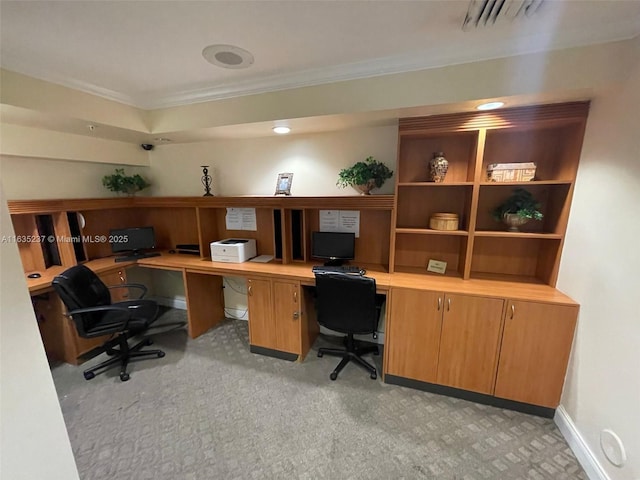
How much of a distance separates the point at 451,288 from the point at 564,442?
118 centimetres

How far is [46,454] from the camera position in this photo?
0.90 meters

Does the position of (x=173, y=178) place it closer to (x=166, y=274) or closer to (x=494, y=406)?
(x=166, y=274)

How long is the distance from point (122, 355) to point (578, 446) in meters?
3.56

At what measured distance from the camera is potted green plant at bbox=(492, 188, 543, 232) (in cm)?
200

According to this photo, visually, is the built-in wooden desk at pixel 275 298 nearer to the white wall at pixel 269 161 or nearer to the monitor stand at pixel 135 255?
the monitor stand at pixel 135 255

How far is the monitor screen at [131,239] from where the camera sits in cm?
302

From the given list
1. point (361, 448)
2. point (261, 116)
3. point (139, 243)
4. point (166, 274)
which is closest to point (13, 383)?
point (361, 448)

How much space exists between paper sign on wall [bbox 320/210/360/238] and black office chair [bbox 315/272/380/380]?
2.32 feet

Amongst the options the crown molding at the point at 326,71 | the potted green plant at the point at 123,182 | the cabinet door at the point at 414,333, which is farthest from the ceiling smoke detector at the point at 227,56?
the potted green plant at the point at 123,182

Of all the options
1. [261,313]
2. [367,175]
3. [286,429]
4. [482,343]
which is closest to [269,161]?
[367,175]

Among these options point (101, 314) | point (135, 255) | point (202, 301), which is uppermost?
point (135, 255)

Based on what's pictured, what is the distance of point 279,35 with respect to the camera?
4.92 ft

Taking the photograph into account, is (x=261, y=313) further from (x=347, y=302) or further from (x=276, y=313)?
(x=347, y=302)

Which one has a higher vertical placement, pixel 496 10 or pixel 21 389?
pixel 496 10
